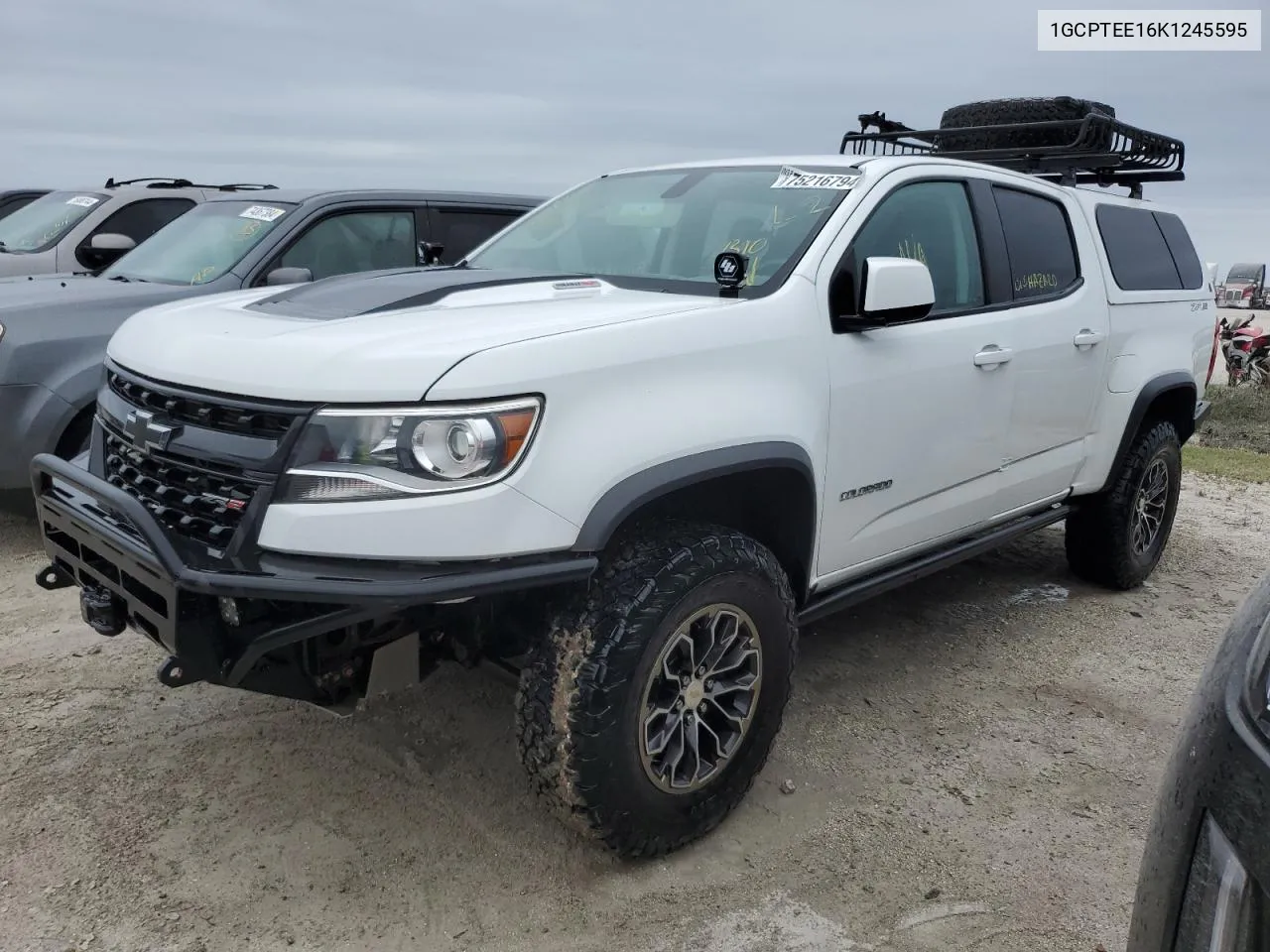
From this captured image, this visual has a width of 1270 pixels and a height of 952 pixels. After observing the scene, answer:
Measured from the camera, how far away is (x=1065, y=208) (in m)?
4.43

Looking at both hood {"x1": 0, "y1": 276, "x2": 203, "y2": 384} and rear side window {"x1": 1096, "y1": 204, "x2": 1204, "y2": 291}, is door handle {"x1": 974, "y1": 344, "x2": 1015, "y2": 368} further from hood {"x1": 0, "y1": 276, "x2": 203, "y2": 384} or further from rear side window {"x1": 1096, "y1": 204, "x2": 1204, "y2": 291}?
hood {"x1": 0, "y1": 276, "x2": 203, "y2": 384}

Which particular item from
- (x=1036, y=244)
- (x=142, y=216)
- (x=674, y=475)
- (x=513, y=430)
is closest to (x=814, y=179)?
(x=1036, y=244)

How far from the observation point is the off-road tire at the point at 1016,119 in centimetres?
501

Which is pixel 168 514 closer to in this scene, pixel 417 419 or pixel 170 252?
pixel 417 419

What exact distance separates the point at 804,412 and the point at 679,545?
1.93ft

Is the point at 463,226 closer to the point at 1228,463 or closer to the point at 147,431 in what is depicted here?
the point at 147,431

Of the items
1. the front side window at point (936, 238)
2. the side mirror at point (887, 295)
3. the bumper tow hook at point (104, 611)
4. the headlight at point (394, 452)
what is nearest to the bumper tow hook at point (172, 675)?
the bumper tow hook at point (104, 611)

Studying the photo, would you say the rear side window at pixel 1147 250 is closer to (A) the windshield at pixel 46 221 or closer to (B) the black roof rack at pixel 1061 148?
(B) the black roof rack at pixel 1061 148

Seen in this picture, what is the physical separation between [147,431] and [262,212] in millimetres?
3690

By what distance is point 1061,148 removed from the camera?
4.77m

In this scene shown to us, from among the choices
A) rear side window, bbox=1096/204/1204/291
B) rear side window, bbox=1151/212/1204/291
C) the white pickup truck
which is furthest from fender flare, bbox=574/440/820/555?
rear side window, bbox=1151/212/1204/291

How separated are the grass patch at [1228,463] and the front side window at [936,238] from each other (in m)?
5.59

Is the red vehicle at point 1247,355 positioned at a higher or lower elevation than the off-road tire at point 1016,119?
lower

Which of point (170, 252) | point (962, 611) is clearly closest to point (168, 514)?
point (962, 611)
